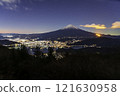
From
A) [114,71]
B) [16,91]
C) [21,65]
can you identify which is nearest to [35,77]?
[16,91]

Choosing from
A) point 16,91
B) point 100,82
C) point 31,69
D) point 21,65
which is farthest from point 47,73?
point 100,82

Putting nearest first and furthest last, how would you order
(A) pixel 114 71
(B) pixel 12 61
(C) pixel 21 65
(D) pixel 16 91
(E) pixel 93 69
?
1. (D) pixel 16 91
2. (A) pixel 114 71
3. (E) pixel 93 69
4. (C) pixel 21 65
5. (B) pixel 12 61

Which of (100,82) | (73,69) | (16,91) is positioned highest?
(73,69)

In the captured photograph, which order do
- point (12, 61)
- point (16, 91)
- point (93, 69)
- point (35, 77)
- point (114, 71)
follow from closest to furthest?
point (16, 91) → point (114, 71) → point (93, 69) → point (35, 77) → point (12, 61)

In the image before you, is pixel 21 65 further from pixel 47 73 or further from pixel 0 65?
pixel 47 73

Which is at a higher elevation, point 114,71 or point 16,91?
point 114,71

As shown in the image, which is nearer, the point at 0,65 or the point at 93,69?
the point at 93,69

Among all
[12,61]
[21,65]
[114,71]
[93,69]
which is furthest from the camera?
[12,61]

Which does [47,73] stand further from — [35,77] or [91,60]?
[91,60]

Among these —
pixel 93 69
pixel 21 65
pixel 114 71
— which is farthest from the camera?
pixel 21 65
